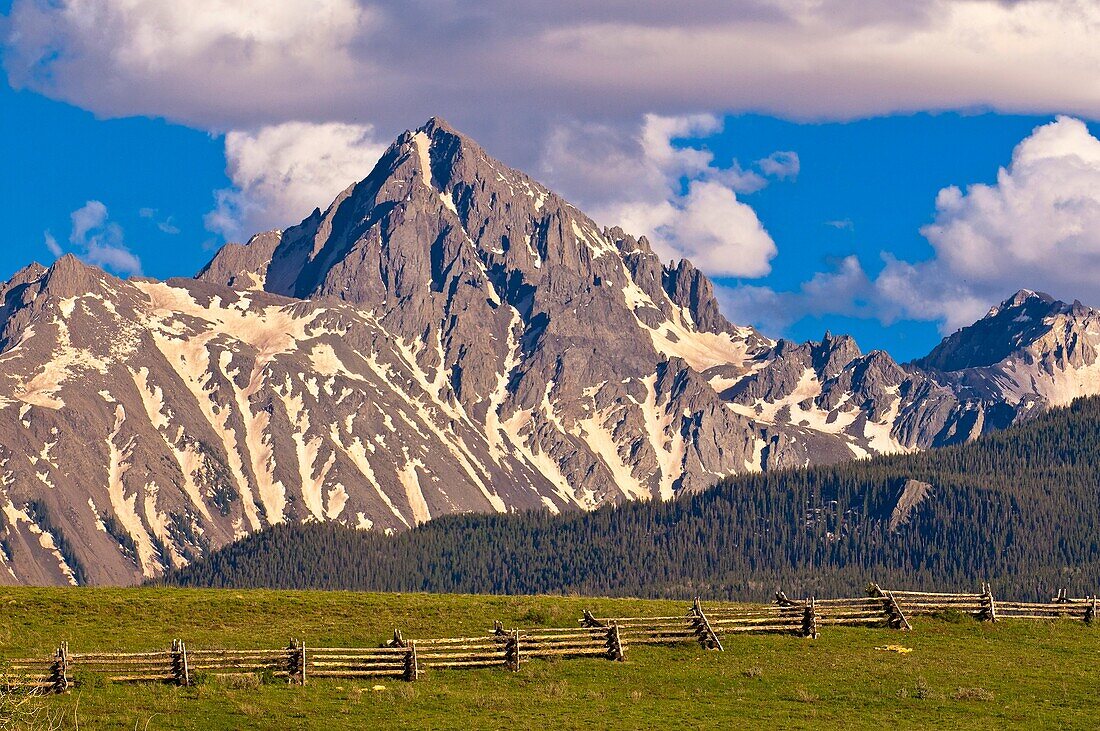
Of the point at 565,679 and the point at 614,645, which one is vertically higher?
the point at 614,645

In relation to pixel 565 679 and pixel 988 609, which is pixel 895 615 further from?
pixel 565 679

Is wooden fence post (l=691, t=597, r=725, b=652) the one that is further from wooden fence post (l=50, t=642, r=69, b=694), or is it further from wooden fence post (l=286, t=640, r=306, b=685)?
wooden fence post (l=50, t=642, r=69, b=694)

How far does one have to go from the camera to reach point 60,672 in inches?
2712

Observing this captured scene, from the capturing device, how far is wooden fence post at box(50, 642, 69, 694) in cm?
6869

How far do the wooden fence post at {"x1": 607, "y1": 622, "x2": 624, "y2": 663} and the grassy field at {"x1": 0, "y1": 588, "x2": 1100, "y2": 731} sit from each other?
698mm

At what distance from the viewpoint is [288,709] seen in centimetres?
6644

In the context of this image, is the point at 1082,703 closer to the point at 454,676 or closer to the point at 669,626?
the point at 669,626

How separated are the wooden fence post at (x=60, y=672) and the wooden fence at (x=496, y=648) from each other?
0.04m

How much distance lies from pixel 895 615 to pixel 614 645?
1826 centimetres

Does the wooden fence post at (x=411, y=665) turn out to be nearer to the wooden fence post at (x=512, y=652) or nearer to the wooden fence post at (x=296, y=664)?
the wooden fence post at (x=512, y=652)

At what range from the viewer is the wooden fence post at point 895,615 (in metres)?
88.2

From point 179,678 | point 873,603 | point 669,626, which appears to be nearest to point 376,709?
point 179,678

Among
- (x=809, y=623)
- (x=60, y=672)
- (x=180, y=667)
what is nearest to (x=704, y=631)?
(x=809, y=623)

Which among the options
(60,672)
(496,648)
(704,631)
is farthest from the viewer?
(704,631)
